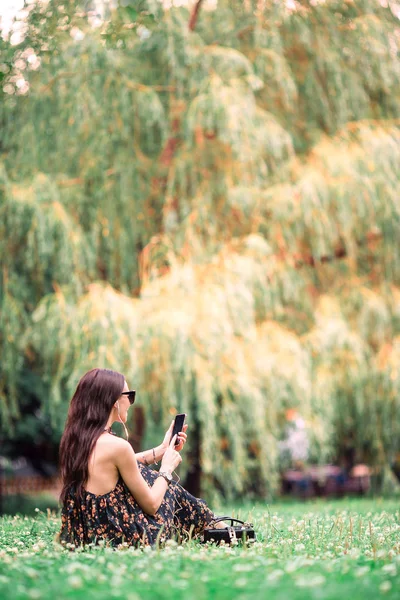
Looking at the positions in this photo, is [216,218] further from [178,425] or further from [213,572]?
[213,572]

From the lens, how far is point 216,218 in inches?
306

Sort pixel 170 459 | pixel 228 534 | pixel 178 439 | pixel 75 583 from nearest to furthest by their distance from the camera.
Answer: pixel 75 583, pixel 228 534, pixel 170 459, pixel 178 439

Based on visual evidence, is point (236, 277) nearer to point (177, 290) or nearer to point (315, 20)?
point (177, 290)

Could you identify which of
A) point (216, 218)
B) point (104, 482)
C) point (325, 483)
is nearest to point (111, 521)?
point (104, 482)

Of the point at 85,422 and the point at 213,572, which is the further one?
the point at 85,422

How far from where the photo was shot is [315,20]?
27.7 ft

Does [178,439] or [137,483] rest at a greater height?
[178,439]

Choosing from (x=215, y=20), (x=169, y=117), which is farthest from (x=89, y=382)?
(x=215, y=20)

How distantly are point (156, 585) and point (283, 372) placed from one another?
4.92 metres

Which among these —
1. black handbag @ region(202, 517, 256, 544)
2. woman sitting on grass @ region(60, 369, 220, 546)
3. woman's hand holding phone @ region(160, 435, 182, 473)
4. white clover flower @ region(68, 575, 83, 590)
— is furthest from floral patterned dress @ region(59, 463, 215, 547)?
white clover flower @ region(68, 575, 83, 590)

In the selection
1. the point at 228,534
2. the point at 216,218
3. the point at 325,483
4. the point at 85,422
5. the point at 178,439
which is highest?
the point at 216,218

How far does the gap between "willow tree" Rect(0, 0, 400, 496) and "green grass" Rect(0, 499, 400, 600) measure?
329 cm

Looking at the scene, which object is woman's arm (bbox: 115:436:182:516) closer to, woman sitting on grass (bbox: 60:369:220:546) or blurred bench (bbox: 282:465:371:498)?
woman sitting on grass (bbox: 60:369:220:546)

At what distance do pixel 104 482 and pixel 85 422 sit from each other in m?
0.29
